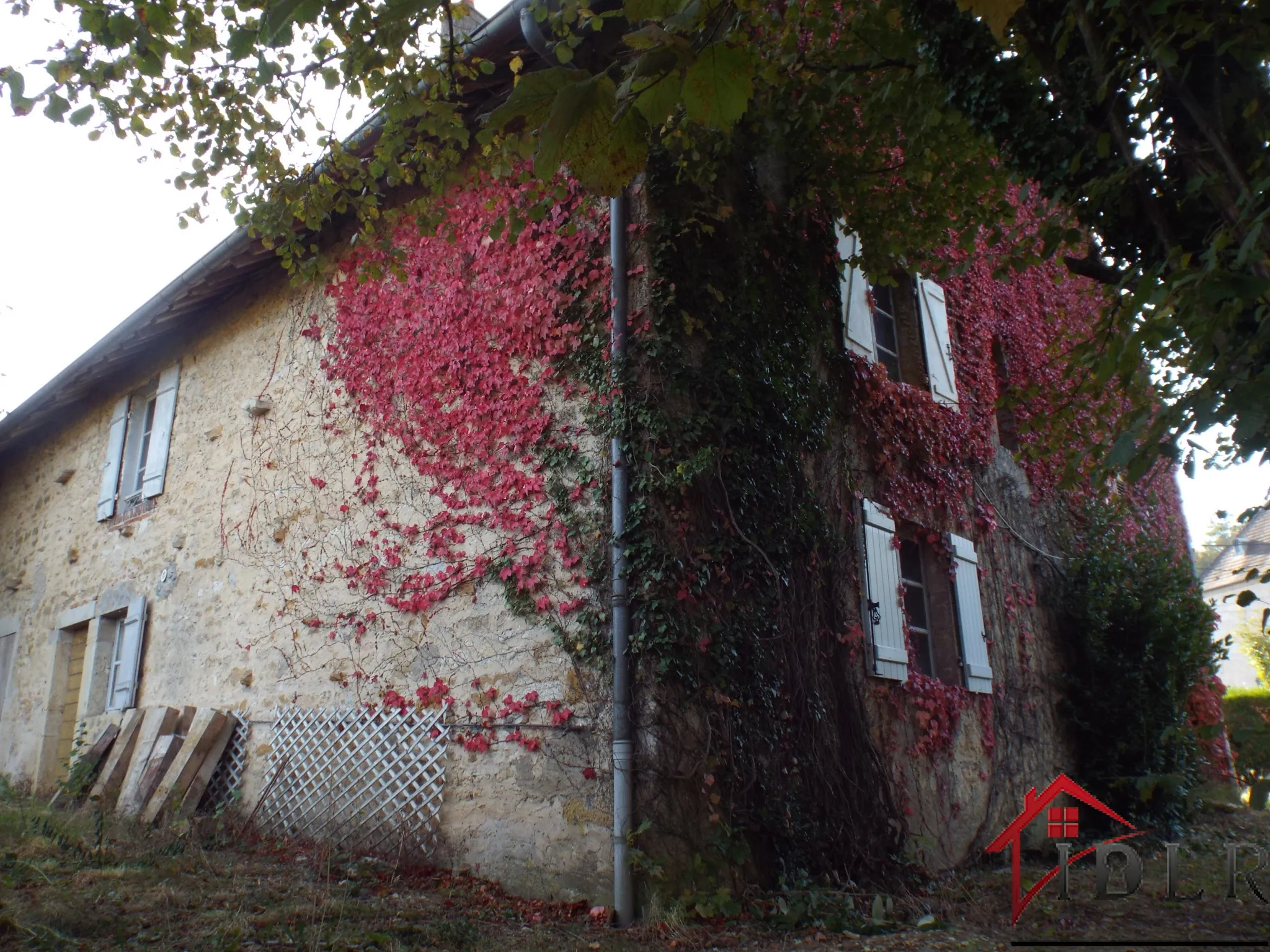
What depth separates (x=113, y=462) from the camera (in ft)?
27.6

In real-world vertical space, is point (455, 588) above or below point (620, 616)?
above

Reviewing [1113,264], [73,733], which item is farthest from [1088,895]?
[73,733]

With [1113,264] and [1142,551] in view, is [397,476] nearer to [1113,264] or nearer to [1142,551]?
Answer: [1113,264]

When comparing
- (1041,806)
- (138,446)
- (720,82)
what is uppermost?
(138,446)

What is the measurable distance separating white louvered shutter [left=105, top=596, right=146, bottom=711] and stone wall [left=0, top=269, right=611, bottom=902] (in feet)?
0.26

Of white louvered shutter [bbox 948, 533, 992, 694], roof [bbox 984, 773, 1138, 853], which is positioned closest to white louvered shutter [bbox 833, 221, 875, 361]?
white louvered shutter [bbox 948, 533, 992, 694]

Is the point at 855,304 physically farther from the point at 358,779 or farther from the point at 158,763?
the point at 158,763

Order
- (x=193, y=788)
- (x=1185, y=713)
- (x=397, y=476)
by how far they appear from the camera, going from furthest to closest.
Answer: (x=1185, y=713)
(x=193, y=788)
(x=397, y=476)

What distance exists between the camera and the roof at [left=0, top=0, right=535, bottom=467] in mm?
5160

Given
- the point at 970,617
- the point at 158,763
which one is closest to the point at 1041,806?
the point at 970,617

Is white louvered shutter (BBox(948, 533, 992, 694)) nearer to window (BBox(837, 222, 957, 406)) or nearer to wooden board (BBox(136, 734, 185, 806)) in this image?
window (BBox(837, 222, 957, 406))

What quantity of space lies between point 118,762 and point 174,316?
348 centimetres

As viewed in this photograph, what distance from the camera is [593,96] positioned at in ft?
4.99

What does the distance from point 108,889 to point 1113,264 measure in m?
4.47
